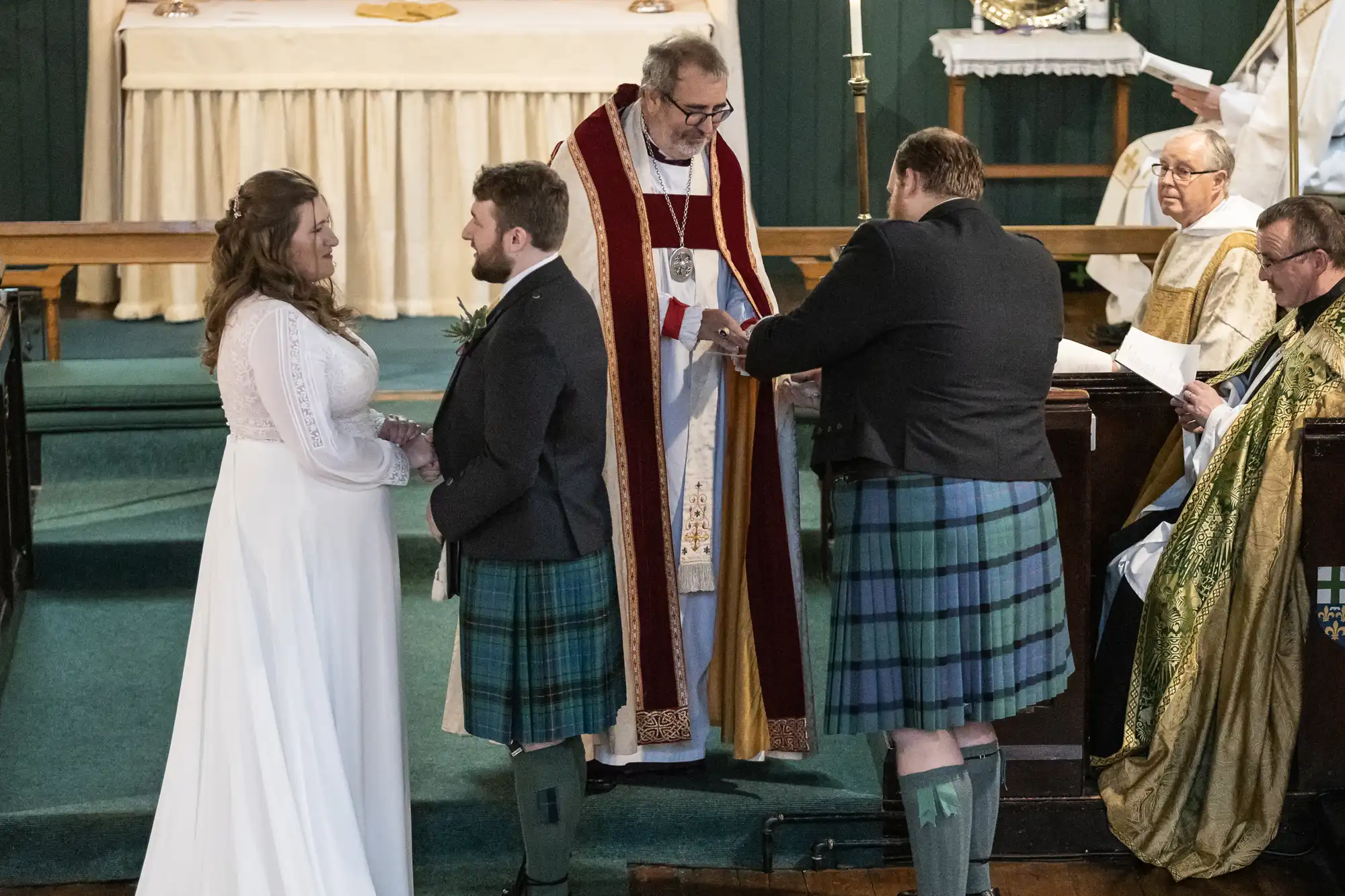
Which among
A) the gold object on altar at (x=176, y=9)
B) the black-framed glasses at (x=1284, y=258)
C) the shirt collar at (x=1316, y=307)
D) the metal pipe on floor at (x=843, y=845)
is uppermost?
the gold object on altar at (x=176, y=9)

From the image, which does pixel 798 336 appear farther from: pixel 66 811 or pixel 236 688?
pixel 66 811

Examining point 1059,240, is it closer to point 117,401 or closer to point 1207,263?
point 1207,263

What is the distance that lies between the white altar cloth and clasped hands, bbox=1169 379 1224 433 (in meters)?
4.66

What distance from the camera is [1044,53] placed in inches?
308

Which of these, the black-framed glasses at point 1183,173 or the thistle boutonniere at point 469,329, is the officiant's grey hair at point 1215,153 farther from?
the thistle boutonniere at point 469,329

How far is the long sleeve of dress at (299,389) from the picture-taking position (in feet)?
8.77

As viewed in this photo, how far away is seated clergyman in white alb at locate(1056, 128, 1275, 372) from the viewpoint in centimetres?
416

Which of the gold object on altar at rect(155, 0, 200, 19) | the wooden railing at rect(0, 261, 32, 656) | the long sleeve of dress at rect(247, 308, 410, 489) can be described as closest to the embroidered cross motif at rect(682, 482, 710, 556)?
the long sleeve of dress at rect(247, 308, 410, 489)

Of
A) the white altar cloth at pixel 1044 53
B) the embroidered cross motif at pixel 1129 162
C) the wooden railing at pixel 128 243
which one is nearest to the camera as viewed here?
the wooden railing at pixel 128 243

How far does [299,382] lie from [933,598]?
1147 mm

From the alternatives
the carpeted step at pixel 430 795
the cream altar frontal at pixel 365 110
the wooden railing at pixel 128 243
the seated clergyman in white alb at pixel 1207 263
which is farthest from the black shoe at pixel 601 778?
the cream altar frontal at pixel 365 110

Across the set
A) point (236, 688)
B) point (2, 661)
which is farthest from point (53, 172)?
point (236, 688)

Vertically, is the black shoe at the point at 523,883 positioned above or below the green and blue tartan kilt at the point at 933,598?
below

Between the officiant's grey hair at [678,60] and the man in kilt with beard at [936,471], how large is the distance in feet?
1.57
